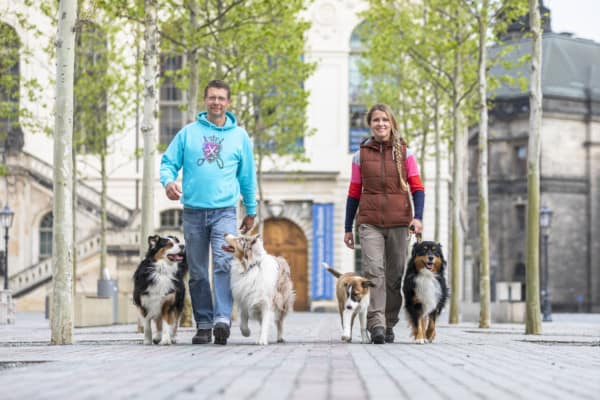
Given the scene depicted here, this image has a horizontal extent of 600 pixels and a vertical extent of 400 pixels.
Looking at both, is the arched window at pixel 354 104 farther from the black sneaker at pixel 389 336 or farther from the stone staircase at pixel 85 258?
the black sneaker at pixel 389 336

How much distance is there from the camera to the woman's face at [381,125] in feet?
41.8

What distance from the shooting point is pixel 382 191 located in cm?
1288

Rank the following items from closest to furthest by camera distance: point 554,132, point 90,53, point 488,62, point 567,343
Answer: point 567,343 < point 488,62 < point 90,53 < point 554,132

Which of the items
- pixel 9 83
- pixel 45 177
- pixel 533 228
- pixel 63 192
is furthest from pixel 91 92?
pixel 63 192

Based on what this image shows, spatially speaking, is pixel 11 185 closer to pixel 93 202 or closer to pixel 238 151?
pixel 93 202

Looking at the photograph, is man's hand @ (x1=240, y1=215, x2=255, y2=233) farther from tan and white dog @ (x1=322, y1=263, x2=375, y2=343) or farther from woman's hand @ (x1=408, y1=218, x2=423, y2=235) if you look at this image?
woman's hand @ (x1=408, y1=218, x2=423, y2=235)

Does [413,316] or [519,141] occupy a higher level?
[519,141]

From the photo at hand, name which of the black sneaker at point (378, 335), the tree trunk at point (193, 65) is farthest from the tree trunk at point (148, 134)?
the black sneaker at point (378, 335)

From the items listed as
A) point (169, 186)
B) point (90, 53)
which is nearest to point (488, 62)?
point (90, 53)

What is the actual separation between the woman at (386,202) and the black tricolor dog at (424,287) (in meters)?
0.16

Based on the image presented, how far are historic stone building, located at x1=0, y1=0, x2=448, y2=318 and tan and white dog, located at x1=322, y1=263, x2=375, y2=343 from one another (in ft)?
104

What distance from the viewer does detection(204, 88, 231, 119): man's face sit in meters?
12.3

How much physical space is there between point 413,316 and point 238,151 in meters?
2.69

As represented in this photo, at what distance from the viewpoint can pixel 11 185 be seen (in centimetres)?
4572
